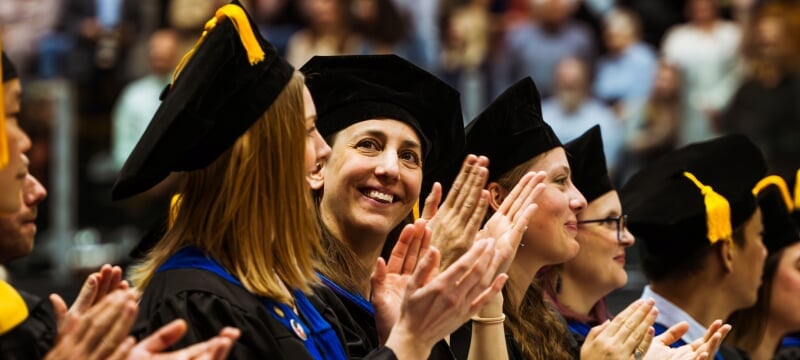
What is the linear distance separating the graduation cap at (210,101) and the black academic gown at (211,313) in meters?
0.24

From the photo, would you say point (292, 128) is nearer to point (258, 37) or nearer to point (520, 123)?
point (258, 37)

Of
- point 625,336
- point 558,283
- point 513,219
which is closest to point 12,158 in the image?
point 513,219

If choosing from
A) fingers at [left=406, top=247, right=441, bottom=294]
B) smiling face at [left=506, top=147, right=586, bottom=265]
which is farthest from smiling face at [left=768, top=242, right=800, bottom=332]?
fingers at [left=406, top=247, right=441, bottom=294]

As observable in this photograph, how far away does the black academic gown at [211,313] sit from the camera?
12.0 ft

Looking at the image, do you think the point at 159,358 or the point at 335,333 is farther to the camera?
the point at 335,333

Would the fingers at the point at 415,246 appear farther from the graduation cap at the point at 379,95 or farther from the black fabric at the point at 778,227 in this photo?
the black fabric at the point at 778,227

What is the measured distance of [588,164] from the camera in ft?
20.0

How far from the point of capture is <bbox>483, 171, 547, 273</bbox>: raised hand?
451cm

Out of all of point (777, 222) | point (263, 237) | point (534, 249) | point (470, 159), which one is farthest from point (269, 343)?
point (777, 222)

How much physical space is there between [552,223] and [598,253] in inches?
24.6

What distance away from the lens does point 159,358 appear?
329 cm

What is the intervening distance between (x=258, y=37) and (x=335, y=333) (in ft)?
2.58

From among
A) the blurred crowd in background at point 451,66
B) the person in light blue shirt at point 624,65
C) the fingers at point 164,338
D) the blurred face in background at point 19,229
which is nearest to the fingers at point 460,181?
the blurred face in background at point 19,229

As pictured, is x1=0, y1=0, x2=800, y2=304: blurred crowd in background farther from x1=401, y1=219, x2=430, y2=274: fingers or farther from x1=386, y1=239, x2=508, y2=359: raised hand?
x1=386, y1=239, x2=508, y2=359: raised hand
